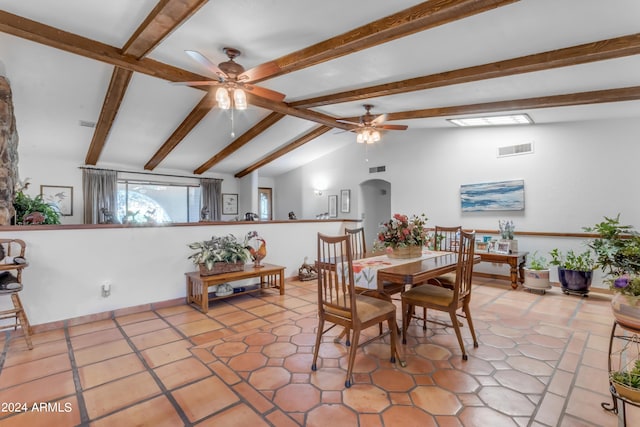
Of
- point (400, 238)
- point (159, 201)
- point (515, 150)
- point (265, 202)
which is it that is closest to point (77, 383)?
point (400, 238)

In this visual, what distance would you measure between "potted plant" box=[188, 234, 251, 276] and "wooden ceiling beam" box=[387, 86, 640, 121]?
3.58 metres

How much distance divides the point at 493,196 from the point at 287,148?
4483 millimetres

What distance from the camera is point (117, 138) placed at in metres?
5.66

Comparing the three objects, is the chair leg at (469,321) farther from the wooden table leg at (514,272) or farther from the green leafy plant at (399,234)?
the wooden table leg at (514,272)

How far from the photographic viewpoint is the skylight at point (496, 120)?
4.73m

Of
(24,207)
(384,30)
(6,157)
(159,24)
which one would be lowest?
(24,207)

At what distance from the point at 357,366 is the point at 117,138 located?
5.71 m

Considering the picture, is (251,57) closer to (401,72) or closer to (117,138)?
(401,72)

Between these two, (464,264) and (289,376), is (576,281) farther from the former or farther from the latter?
(289,376)

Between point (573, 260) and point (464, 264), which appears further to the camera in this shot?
point (573, 260)

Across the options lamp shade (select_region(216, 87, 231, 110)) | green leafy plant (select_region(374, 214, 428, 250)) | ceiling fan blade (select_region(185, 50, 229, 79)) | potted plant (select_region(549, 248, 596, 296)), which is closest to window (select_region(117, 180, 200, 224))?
lamp shade (select_region(216, 87, 231, 110))

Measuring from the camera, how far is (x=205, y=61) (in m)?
2.77

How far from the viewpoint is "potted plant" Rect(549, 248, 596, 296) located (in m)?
4.31

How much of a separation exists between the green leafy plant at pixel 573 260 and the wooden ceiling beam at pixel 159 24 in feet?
17.8
